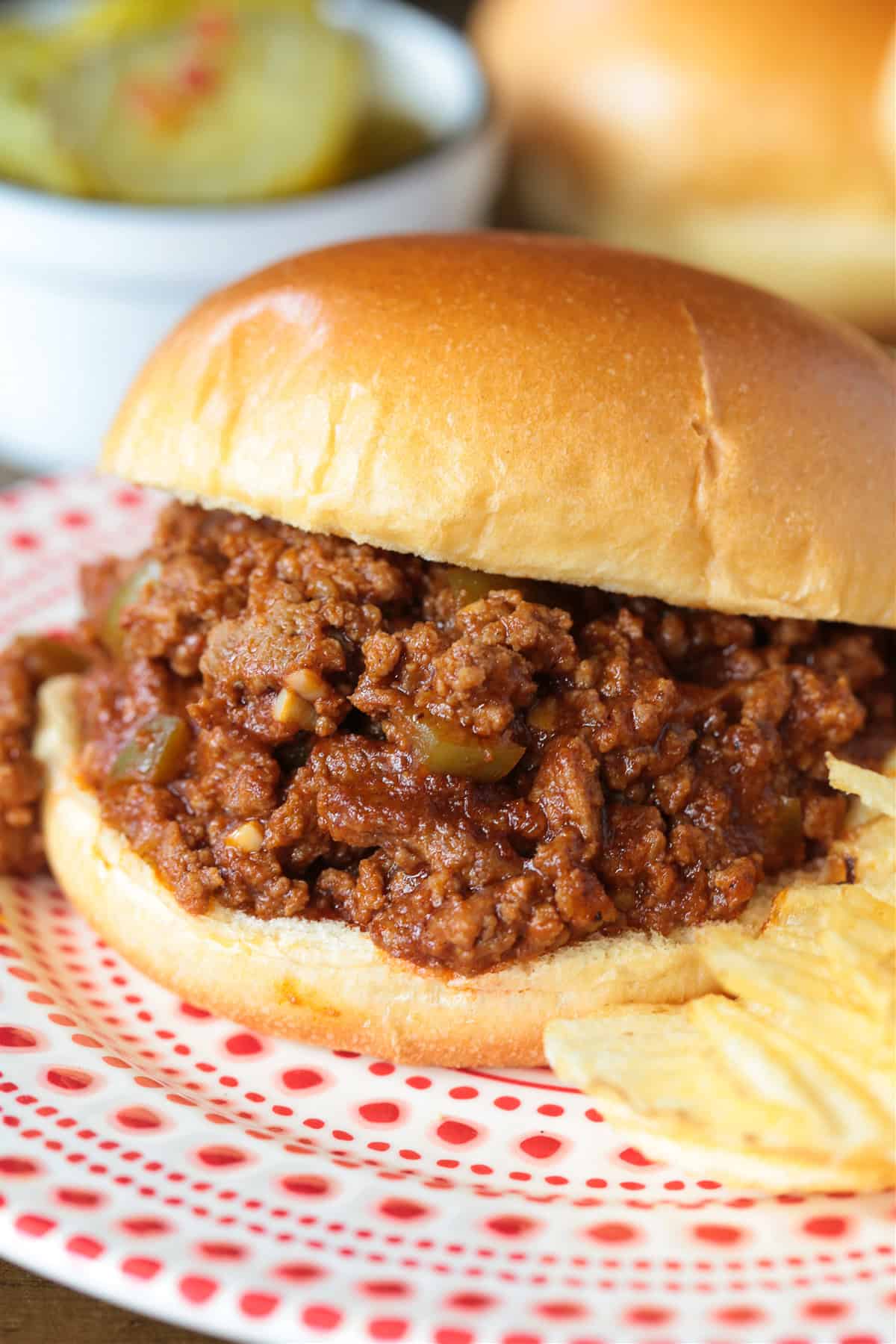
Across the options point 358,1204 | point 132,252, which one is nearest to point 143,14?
point 132,252

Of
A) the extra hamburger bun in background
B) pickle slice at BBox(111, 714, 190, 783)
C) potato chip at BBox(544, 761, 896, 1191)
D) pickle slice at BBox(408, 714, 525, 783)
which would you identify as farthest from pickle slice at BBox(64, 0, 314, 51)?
potato chip at BBox(544, 761, 896, 1191)

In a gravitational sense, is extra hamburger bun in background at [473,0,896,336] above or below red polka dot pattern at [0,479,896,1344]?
above

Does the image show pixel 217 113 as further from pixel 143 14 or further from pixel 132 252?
pixel 143 14

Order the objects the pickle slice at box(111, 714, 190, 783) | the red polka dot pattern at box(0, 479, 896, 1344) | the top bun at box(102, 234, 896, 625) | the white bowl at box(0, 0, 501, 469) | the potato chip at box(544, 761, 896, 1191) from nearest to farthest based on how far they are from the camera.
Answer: the red polka dot pattern at box(0, 479, 896, 1344)
the potato chip at box(544, 761, 896, 1191)
the top bun at box(102, 234, 896, 625)
the pickle slice at box(111, 714, 190, 783)
the white bowl at box(0, 0, 501, 469)

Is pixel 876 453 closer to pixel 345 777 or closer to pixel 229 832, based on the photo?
pixel 345 777

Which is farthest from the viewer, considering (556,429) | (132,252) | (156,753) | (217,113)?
(217,113)

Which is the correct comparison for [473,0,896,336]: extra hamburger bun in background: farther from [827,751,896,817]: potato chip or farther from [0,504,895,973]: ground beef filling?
[827,751,896,817]: potato chip
